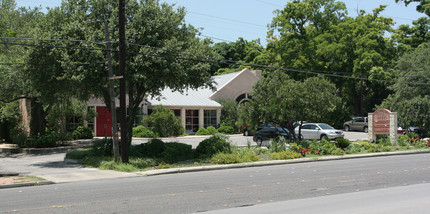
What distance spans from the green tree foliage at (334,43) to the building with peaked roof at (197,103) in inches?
277

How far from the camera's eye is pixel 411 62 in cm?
4072

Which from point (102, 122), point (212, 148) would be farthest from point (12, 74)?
point (102, 122)

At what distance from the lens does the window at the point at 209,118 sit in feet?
143

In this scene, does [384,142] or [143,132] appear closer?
[384,142]

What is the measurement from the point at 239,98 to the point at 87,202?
3759 cm

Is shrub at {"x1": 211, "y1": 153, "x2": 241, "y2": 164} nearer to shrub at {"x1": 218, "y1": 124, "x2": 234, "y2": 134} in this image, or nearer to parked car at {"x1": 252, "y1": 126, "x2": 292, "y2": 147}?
parked car at {"x1": 252, "y1": 126, "x2": 292, "y2": 147}

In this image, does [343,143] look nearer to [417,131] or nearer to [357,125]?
[417,131]

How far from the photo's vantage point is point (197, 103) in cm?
4250

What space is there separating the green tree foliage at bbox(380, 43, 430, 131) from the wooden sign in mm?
8174

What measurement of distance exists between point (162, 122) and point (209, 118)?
25.6 ft

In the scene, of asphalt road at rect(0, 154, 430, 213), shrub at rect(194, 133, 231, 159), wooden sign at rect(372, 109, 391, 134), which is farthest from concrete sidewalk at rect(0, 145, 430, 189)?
wooden sign at rect(372, 109, 391, 134)

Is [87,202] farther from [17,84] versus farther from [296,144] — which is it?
[17,84]

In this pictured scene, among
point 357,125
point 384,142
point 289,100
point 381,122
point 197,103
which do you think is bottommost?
point 384,142

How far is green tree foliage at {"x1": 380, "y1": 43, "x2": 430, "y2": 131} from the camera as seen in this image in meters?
36.4
